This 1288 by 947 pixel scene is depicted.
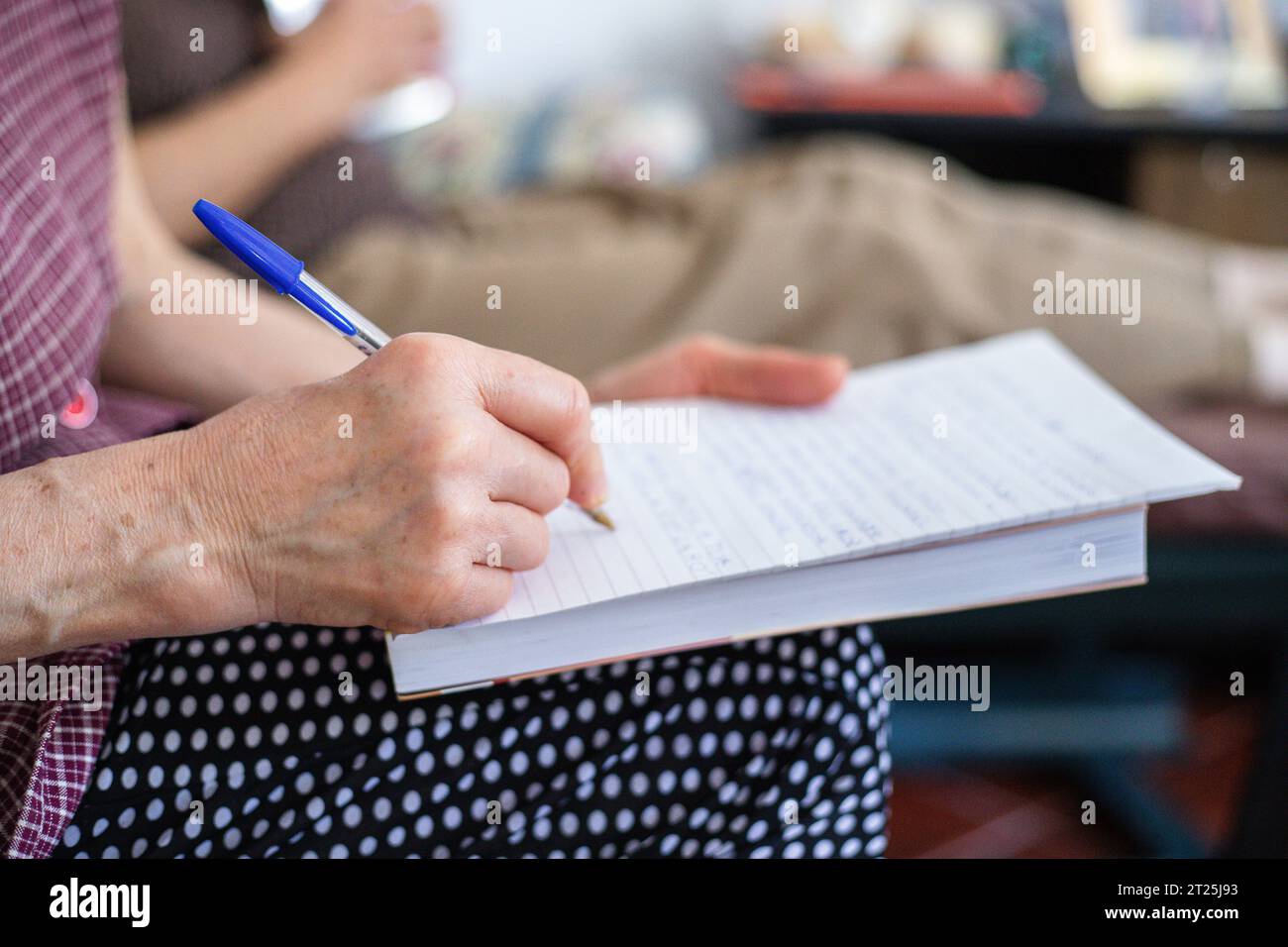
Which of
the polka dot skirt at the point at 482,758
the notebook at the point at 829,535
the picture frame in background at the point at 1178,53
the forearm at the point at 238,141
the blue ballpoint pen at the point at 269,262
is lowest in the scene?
the polka dot skirt at the point at 482,758

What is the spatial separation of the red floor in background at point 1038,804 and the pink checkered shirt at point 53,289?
97 centimetres

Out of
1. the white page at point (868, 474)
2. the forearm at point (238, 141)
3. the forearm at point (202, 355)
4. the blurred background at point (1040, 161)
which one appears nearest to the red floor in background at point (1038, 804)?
the blurred background at point (1040, 161)

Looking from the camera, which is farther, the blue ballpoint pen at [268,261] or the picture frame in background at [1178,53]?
the picture frame in background at [1178,53]

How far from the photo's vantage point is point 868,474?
1.77 feet

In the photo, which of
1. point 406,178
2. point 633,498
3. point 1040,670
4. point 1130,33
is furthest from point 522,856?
point 1130,33

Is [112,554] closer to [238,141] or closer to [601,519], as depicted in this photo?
[601,519]

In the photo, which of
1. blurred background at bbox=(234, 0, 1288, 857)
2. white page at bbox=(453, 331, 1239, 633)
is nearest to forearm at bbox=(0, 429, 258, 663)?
white page at bbox=(453, 331, 1239, 633)

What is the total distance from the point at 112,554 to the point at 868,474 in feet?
1.10

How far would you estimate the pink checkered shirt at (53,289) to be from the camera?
18.3 inches

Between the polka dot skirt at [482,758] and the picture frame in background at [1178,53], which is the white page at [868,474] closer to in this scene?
the polka dot skirt at [482,758]

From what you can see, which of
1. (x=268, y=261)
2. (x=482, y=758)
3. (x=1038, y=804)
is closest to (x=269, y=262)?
(x=268, y=261)

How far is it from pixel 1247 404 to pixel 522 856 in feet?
2.68

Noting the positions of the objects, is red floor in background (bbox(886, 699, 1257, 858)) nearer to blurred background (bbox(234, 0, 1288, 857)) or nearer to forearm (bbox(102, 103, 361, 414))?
blurred background (bbox(234, 0, 1288, 857))
